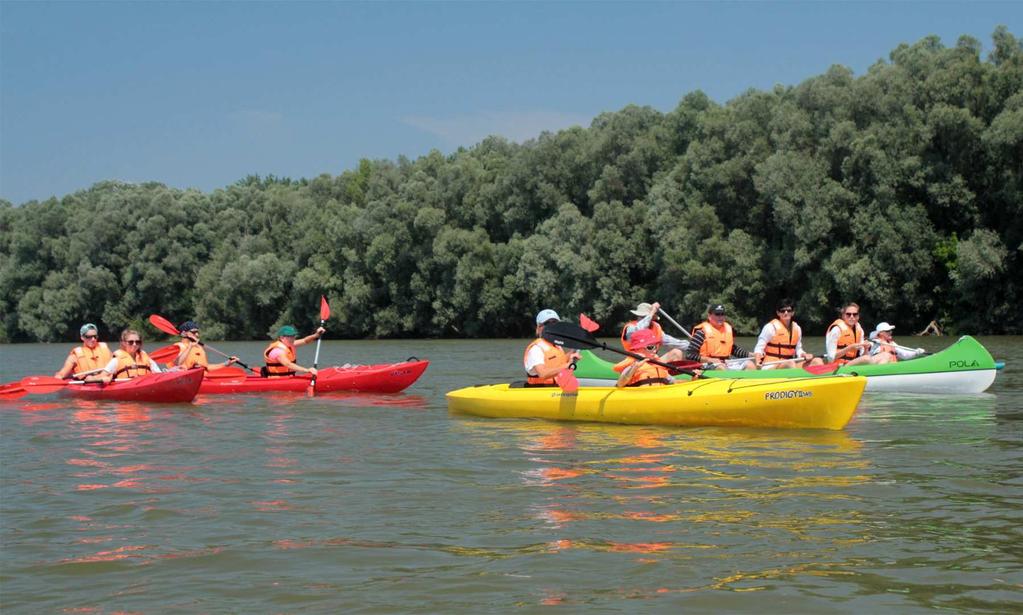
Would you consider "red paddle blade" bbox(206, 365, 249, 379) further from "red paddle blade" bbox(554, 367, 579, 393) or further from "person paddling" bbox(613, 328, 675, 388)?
"person paddling" bbox(613, 328, 675, 388)

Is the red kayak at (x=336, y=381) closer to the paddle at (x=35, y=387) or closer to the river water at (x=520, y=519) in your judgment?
the paddle at (x=35, y=387)

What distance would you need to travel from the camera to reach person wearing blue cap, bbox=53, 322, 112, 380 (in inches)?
565

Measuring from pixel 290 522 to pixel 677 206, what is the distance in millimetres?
32511

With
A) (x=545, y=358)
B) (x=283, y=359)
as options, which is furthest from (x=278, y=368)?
(x=545, y=358)

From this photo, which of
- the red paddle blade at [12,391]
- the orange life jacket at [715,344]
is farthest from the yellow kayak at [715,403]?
the red paddle blade at [12,391]

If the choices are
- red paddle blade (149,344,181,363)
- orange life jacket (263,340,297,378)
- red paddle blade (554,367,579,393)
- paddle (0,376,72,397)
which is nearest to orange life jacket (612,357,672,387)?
red paddle blade (554,367,579,393)

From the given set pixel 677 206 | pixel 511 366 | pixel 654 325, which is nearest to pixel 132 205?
pixel 677 206

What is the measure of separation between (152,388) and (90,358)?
1.36 metres

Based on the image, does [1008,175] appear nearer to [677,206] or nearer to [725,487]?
[677,206]

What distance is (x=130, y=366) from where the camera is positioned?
14.3 meters

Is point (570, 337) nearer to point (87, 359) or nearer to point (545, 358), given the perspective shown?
point (545, 358)

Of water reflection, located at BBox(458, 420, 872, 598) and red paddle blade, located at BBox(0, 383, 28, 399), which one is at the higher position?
red paddle blade, located at BBox(0, 383, 28, 399)

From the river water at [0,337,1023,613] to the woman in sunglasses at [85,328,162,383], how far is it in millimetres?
3039

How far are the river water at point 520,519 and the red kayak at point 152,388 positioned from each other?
8.65 ft
